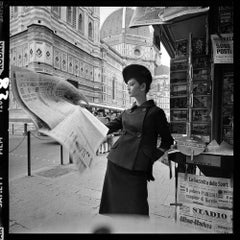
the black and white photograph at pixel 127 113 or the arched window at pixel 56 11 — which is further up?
the arched window at pixel 56 11

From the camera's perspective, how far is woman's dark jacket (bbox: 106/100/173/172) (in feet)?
4.84

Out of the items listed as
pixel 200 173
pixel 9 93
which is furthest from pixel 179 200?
pixel 9 93

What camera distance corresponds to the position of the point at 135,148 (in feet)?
4.87

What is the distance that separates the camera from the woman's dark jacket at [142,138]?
148 cm

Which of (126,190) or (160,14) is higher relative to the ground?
(160,14)

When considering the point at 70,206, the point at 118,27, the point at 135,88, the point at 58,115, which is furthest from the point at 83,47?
the point at 70,206

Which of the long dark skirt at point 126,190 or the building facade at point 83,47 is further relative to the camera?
the building facade at point 83,47

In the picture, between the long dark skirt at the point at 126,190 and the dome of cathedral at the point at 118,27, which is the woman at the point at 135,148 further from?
the dome of cathedral at the point at 118,27

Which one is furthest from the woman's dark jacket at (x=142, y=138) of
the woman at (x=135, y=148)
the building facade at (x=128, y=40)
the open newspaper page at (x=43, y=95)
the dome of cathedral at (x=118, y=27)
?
the dome of cathedral at (x=118, y=27)

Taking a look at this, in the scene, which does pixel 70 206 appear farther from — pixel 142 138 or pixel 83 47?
pixel 83 47

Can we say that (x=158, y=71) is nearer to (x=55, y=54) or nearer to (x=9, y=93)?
(x=55, y=54)

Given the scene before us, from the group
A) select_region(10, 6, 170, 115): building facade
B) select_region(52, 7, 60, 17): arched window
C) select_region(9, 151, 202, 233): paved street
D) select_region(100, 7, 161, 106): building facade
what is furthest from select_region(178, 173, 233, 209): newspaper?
select_region(52, 7, 60, 17): arched window

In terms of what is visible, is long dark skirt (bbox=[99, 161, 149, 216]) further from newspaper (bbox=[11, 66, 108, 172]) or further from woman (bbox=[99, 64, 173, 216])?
newspaper (bbox=[11, 66, 108, 172])

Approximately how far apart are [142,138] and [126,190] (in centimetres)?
50
